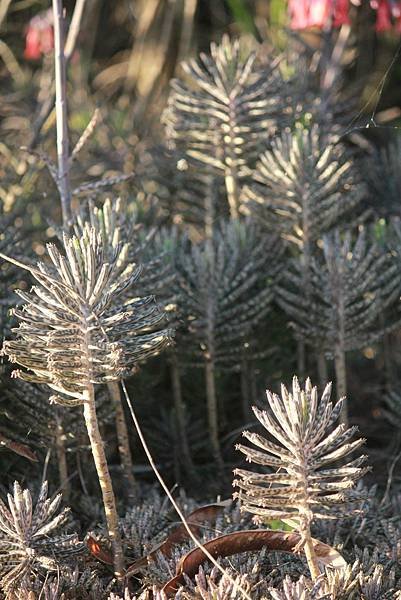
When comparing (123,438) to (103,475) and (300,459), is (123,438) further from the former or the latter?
(300,459)

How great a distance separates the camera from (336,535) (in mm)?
700

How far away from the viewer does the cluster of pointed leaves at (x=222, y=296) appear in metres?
0.90

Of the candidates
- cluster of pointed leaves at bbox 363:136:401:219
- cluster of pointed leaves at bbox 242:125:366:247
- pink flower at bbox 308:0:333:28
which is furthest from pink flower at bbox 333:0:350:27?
cluster of pointed leaves at bbox 242:125:366:247

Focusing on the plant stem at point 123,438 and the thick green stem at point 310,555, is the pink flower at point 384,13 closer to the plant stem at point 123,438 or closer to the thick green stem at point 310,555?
the plant stem at point 123,438

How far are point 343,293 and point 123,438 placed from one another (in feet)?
0.87

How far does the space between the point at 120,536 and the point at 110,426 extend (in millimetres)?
275

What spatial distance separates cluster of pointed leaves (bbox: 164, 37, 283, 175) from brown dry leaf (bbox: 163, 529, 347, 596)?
0.53 m

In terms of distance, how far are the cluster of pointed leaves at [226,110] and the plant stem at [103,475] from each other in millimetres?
504

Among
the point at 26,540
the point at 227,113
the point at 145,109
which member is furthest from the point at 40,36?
the point at 26,540

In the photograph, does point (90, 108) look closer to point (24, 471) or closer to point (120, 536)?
point (24, 471)

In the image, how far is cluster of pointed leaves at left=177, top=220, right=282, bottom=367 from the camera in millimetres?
898

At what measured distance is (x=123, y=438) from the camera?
0.80 meters

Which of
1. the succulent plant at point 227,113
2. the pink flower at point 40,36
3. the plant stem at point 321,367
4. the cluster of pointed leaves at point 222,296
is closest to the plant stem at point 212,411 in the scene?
the cluster of pointed leaves at point 222,296

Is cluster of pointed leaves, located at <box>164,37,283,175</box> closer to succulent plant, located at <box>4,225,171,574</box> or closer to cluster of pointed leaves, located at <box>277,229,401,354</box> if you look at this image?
cluster of pointed leaves, located at <box>277,229,401,354</box>
